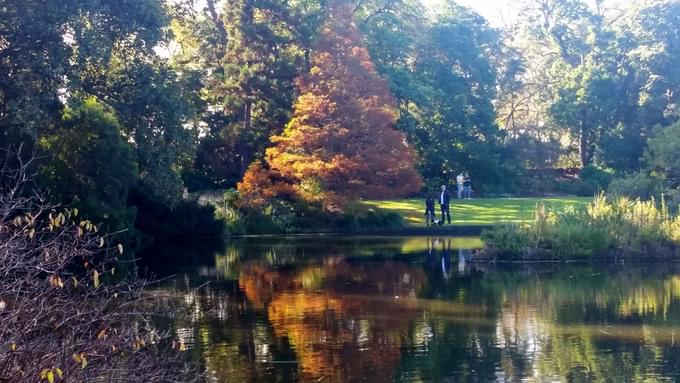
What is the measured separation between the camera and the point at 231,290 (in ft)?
61.7

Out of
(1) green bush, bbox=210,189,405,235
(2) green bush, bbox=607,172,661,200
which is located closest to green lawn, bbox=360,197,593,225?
(1) green bush, bbox=210,189,405,235

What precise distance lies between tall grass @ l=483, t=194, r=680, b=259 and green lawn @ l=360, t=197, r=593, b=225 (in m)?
12.8

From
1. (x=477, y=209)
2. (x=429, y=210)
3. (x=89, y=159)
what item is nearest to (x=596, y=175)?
(x=477, y=209)

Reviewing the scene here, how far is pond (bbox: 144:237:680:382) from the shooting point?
1123 centimetres

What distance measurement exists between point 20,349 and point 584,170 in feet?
164

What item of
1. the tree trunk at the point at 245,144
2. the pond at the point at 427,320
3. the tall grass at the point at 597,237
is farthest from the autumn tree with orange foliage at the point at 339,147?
the tall grass at the point at 597,237

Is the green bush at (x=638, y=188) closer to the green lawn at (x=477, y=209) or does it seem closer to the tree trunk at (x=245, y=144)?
the green lawn at (x=477, y=209)

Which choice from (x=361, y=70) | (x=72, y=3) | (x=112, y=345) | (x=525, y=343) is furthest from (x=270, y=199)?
(x=112, y=345)

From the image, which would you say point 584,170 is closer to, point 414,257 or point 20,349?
point 414,257

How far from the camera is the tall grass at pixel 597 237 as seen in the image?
2256 centimetres

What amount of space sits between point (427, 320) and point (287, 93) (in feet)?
96.0

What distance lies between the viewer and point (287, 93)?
1692 inches

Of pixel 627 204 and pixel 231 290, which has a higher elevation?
pixel 627 204

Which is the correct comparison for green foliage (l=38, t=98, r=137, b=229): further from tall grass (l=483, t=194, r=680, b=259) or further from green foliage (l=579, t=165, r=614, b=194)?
green foliage (l=579, t=165, r=614, b=194)
